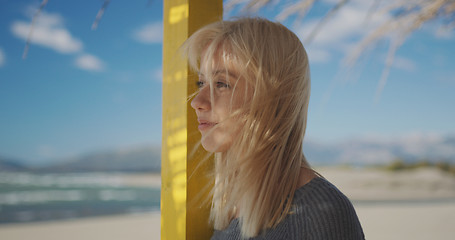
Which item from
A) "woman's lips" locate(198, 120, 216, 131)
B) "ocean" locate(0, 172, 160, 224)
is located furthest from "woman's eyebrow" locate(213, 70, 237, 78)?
"ocean" locate(0, 172, 160, 224)

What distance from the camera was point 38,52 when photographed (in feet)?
115

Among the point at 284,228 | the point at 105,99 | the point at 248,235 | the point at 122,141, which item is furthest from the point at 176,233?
the point at 105,99

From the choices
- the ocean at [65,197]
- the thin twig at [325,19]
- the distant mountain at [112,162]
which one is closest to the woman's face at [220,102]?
the thin twig at [325,19]

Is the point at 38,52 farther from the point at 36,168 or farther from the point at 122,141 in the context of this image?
the point at 36,168

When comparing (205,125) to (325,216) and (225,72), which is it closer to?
(225,72)

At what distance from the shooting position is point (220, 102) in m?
0.93

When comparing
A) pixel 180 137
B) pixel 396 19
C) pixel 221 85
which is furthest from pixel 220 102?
pixel 396 19

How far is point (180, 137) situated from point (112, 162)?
30.3 meters

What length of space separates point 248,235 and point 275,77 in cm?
43

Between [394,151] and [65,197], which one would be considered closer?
[65,197]

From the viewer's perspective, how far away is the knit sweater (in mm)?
799

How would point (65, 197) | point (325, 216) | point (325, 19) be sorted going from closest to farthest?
point (325, 216), point (325, 19), point (65, 197)

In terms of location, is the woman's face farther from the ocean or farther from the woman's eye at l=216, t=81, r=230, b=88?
the ocean

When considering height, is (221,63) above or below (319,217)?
above
